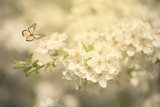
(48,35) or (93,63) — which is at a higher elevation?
(48,35)

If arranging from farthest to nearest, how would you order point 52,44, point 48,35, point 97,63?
point 48,35, point 52,44, point 97,63

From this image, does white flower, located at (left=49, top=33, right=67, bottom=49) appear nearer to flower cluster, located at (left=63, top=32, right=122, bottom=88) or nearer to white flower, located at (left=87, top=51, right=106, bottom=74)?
flower cluster, located at (left=63, top=32, right=122, bottom=88)

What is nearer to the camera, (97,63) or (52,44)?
(97,63)

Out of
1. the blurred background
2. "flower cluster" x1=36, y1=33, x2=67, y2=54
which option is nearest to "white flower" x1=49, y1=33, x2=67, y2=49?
"flower cluster" x1=36, y1=33, x2=67, y2=54

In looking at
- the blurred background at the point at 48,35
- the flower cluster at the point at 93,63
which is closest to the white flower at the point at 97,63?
the flower cluster at the point at 93,63

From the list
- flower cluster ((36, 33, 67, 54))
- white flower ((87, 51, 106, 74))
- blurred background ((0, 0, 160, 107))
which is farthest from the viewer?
blurred background ((0, 0, 160, 107))

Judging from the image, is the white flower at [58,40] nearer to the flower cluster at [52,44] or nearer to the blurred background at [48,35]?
the flower cluster at [52,44]

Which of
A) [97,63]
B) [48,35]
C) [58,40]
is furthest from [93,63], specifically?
[48,35]

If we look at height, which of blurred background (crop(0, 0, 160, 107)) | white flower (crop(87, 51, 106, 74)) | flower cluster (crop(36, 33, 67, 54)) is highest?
blurred background (crop(0, 0, 160, 107))

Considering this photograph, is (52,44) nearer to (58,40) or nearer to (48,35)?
(58,40)
